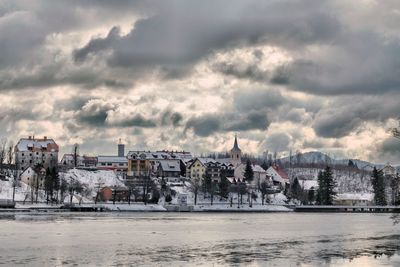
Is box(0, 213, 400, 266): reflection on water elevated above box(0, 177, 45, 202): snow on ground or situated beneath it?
situated beneath

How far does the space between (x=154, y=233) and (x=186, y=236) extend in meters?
6.86

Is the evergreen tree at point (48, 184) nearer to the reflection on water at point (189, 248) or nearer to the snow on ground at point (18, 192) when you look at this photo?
the snow on ground at point (18, 192)

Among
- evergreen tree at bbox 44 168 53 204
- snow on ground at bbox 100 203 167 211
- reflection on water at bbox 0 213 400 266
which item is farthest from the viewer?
snow on ground at bbox 100 203 167 211

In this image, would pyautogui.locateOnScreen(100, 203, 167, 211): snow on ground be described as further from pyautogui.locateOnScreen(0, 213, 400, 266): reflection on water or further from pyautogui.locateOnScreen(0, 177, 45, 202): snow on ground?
pyautogui.locateOnScreen(0, 213, 400, 266): reflection on water

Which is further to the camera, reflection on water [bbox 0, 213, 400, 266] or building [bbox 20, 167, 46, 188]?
building [bbox 20, 167, 46, 188]

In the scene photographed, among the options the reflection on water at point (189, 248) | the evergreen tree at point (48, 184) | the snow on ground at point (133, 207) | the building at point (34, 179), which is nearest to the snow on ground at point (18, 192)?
the evergreen tree at point (48, 184)

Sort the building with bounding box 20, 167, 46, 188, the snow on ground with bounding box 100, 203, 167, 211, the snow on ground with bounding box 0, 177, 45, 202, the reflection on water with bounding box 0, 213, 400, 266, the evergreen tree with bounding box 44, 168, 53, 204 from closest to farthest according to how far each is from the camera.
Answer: the reflection on water with bounding box 0, 213, 400, 266, the snow on ground with bounding box 0, 177, 45, 202, the evergreen tree with bounding box 44, 168, 53, 204, the snow on ground with bounding box 100, 203, 167, 211, the building with bounding box 20, 167, 46, 188

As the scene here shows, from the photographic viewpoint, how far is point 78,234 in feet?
269

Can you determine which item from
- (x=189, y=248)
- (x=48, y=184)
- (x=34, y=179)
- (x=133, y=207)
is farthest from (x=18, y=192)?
(x=189, y=248)

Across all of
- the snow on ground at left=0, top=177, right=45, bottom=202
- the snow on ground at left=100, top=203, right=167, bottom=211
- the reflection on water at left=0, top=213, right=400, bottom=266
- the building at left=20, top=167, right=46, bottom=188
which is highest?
the building at left=20, top=167, right=46, bottom=188

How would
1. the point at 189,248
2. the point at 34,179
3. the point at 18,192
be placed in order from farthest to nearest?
the point at 34,179
the point at 18,192
the point at 189,248

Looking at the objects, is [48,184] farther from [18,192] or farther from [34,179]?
[34,179]

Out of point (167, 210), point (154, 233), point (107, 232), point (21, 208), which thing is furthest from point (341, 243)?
point (167, 210)

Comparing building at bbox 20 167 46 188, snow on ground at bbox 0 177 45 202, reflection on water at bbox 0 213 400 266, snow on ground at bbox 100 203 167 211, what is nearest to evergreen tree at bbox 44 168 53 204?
snow on ground at bbox 0 177 45 202
